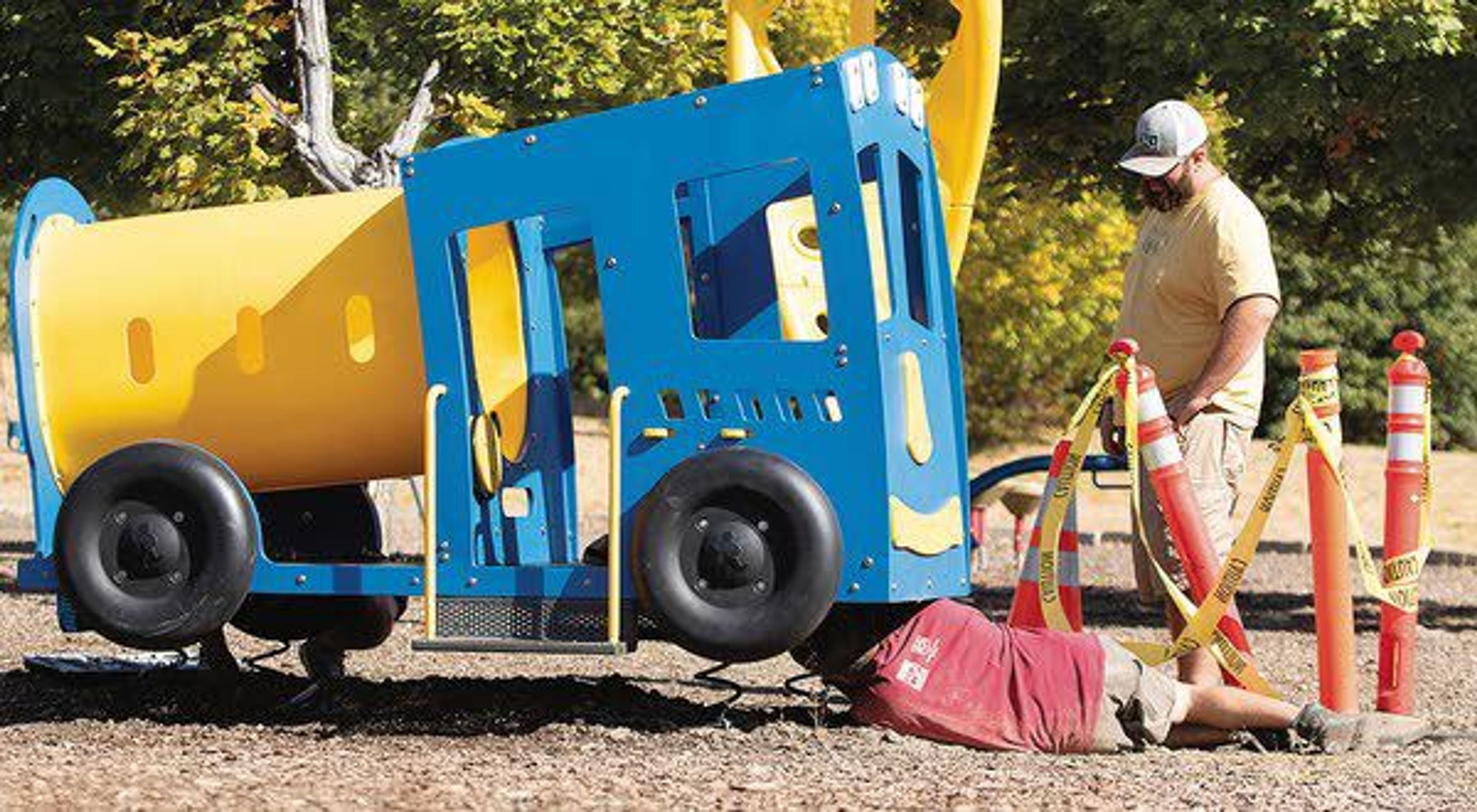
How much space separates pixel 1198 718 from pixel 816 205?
6.56ft

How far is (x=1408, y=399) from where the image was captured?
845 centimetres

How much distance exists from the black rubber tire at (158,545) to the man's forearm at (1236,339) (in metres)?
3.03

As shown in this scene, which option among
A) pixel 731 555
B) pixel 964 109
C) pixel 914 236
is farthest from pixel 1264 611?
pixel 731 555

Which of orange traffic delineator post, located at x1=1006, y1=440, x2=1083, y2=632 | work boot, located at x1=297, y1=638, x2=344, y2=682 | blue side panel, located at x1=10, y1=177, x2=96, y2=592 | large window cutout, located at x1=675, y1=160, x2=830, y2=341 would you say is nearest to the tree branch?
work boot, located at x1=297, y1=638, x2=344, y2=682

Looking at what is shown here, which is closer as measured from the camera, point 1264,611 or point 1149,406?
point 1149,406

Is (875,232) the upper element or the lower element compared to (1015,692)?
upper

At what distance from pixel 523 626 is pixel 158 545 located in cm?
115

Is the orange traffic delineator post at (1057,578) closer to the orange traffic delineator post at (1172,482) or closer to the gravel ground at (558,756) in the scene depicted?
the orange traffic delineator post at (1172,482)

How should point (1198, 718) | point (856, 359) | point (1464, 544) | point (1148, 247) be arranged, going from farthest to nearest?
point (1464, 544) → point (1148, 247) → point (1198, 718) → point (856, 359)

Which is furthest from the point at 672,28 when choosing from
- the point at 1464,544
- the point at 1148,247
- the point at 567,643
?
the point at 1464,544

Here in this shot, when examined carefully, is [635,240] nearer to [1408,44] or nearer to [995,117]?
[1408,44]

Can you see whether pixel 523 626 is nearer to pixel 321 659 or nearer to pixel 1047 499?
pixel 321 659

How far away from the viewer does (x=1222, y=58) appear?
13188mm

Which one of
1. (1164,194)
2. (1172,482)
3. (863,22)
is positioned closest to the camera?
(1172,482)
